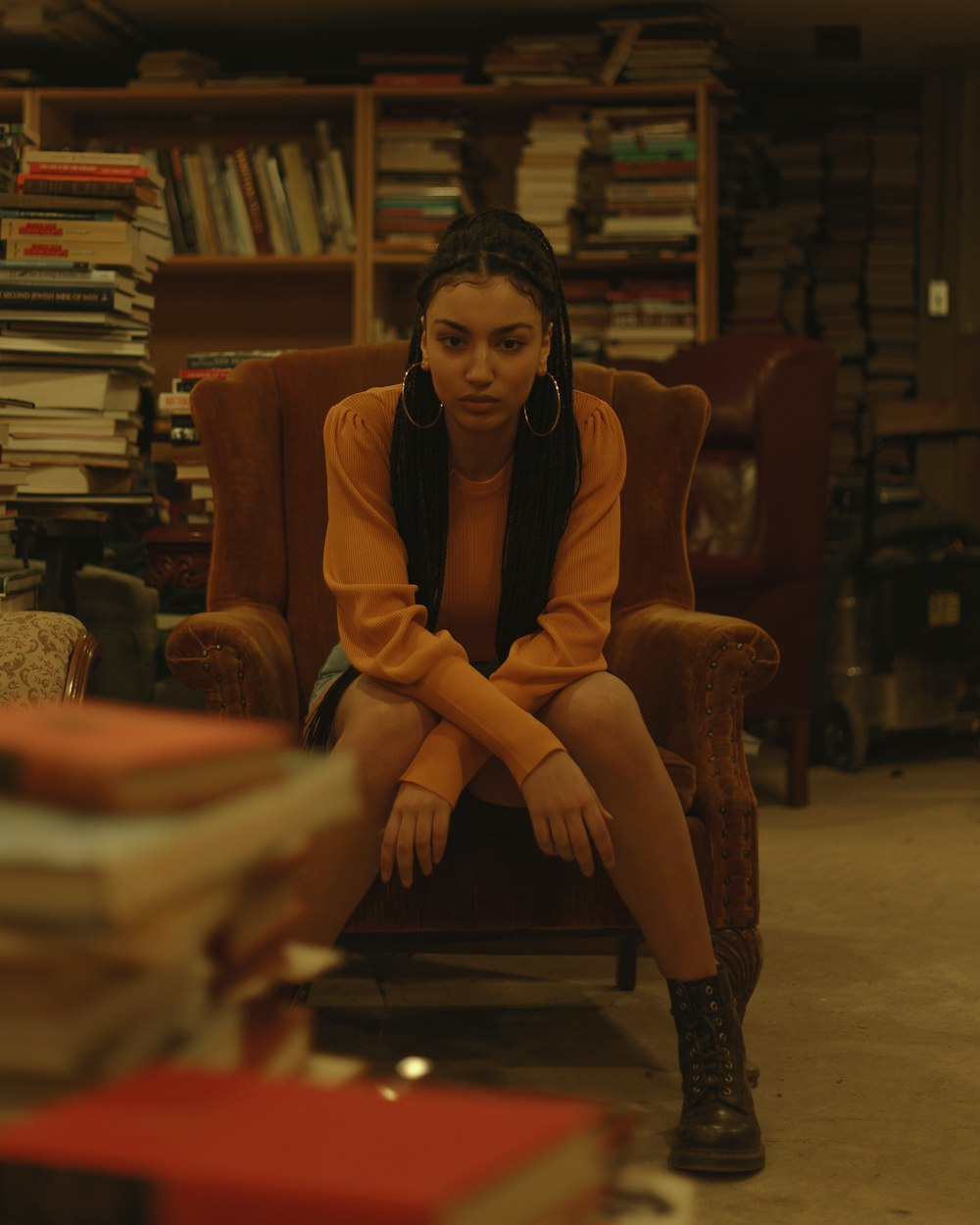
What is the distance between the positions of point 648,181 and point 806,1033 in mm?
3087

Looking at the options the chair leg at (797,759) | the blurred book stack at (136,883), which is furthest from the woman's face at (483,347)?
the chair leg at (797,759)

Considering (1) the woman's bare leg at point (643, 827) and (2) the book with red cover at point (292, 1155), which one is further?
(1) the woman's bare leg at point (643, 827)

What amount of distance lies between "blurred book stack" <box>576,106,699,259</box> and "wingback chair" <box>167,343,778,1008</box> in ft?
7.64

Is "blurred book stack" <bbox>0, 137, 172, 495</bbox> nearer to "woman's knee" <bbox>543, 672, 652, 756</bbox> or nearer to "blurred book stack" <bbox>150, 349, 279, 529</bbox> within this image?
"blurred book stack" <bbox>150, 349, 279, 529</bbox>

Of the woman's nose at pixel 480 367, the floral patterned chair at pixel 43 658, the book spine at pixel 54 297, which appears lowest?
the floral patterned chair at pixel 43 658

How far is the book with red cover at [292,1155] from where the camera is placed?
54 centimetres

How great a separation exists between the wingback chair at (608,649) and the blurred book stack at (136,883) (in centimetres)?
115

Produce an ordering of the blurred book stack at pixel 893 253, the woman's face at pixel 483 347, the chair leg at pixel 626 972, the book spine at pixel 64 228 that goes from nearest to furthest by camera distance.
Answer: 1. the woman's face at pixel 483 347
2. the chair leg at pixel 626 972
3. the book spine at pixel 64 228
4. the blurred book stack at pixel 893 253

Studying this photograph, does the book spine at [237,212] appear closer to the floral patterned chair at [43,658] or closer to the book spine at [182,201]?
the book spine at [182,201]

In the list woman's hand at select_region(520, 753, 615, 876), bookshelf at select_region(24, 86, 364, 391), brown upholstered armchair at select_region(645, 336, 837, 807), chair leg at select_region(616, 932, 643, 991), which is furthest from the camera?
bookshelf at select_region(24, 86, 364, 391)

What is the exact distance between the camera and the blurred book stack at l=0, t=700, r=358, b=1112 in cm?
57

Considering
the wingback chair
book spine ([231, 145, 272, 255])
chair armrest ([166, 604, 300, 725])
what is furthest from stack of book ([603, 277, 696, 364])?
chair armrest ([166, 604, 300, 725])

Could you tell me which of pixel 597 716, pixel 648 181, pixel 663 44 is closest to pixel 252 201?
pixel 648 181

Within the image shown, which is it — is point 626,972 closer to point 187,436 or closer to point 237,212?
point 187,436
